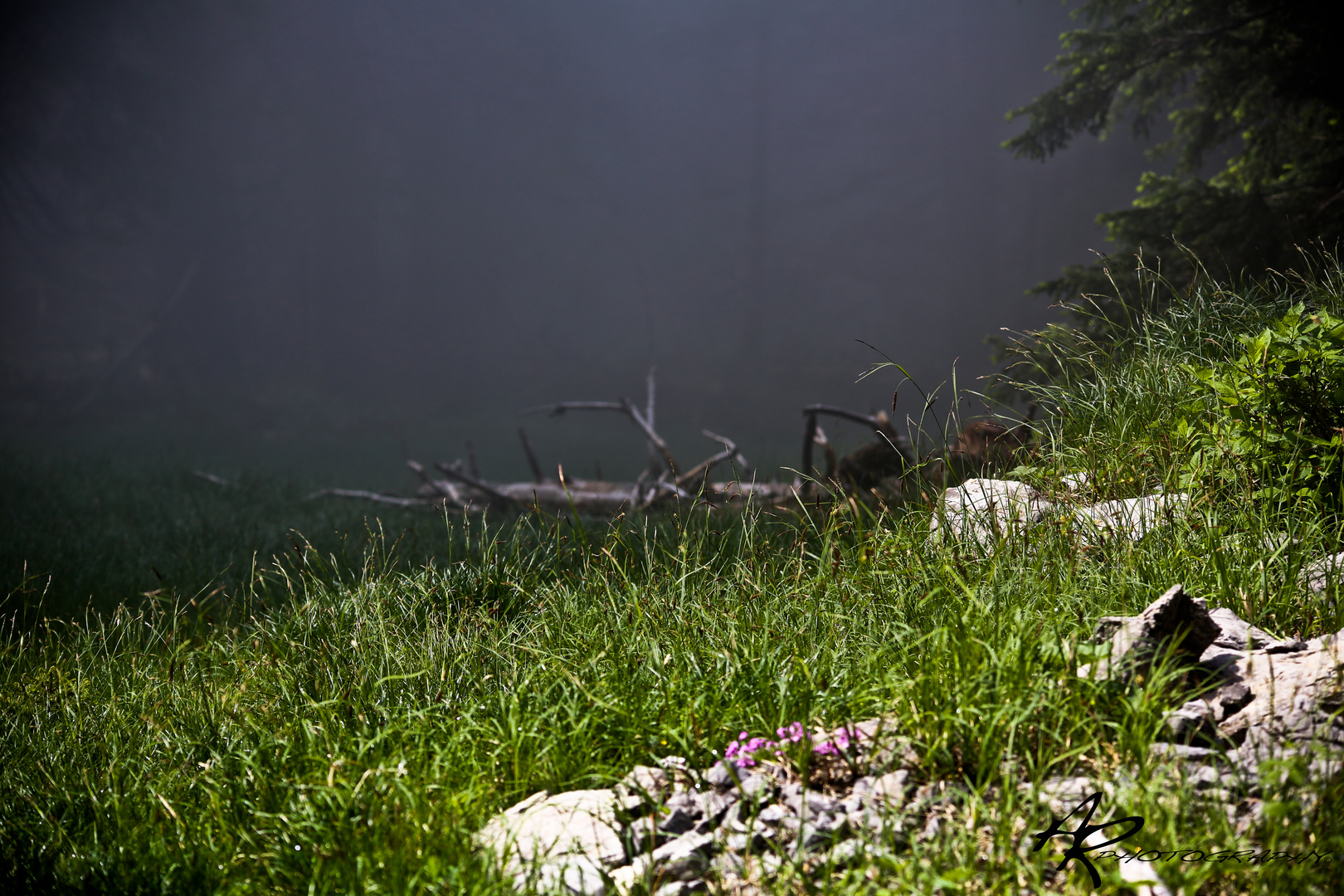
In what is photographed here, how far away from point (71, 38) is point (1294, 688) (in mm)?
32082

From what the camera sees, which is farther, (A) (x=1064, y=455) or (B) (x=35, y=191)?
(B) (x=35, y=191)

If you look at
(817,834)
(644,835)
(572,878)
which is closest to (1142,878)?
Result: (817,834)

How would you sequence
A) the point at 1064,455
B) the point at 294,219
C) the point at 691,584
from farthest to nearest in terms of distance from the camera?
the point at 294,219 < the point at 1064,455 < the point at 691,584

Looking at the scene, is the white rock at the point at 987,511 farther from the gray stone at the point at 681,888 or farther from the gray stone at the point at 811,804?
the gray stone at the point at 681,888

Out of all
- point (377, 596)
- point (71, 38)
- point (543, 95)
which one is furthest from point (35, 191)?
point (377, 596)

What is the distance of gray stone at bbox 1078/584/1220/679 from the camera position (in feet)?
5.29

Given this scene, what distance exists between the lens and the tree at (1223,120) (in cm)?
507

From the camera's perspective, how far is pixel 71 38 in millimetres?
22203

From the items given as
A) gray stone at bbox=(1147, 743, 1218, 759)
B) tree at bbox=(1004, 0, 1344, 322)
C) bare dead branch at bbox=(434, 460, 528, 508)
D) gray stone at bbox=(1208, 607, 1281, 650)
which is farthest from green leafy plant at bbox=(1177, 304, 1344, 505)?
bare dead branch at bbox=(434, 460, 528, 508)

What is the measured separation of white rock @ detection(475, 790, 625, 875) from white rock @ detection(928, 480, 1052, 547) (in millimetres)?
1465

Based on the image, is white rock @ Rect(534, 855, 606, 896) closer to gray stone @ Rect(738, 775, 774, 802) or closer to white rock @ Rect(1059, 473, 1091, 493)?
gray stone @ Rect(738, 775, 774, 802)

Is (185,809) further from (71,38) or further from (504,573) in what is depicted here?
(71,38)

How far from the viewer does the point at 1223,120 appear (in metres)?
Answer: 6.98

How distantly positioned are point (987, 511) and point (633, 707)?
1607mm
